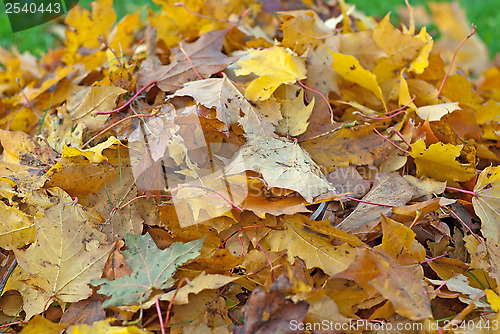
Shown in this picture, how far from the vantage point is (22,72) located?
155 cm

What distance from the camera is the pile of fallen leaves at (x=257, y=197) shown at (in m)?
0.76

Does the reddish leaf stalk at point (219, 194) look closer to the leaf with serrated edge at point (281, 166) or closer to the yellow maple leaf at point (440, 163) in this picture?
the leaf with serrated edge at point (281, 166)

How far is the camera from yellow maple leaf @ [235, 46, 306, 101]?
3.22 ft

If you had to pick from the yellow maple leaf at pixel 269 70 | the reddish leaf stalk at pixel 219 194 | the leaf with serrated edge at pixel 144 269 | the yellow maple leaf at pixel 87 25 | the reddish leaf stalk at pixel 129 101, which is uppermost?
the yellow maple leaf at pixel 87 25

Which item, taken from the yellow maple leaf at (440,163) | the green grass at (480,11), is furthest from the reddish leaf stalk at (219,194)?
the green grass at (480,11)

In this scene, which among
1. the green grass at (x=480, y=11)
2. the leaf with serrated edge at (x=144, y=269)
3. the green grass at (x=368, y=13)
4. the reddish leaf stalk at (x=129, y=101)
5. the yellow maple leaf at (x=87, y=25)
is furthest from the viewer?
the green grass at (x=480, y=11)

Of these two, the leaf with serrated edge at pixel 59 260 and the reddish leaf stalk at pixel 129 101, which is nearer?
the leaf with serrated edge at pixel 59 260

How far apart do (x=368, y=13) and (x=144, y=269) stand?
2.06 m

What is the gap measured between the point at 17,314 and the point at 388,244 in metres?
0.81

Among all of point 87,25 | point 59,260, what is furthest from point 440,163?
point 87,25

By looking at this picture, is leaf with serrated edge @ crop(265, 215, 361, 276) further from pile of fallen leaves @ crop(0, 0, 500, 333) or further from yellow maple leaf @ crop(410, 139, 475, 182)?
yellow maple leaf @ crop(410, 139, 475, 182)

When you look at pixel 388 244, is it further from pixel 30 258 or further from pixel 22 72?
pixel 22 72

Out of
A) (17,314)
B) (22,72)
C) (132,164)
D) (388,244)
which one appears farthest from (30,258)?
(22,72)

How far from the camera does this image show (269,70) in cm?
103
